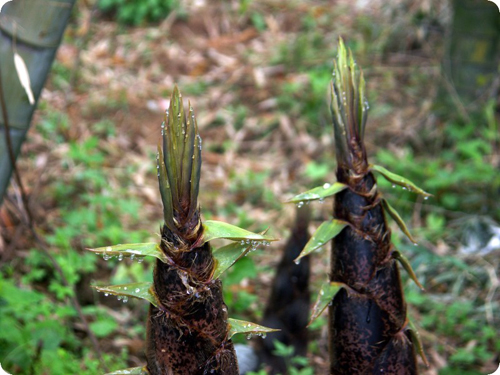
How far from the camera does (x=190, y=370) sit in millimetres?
738

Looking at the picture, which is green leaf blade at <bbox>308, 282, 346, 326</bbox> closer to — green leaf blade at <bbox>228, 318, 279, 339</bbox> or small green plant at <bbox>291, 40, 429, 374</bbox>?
small green plant at <bbox>291, 40, 429, 374</bbox>

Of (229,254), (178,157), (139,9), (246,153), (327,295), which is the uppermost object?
(178,157)

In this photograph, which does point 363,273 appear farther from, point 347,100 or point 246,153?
point 246,153

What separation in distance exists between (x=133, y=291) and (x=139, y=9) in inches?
214

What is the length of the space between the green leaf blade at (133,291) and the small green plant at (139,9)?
537cm

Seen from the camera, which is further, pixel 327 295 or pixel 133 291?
pixel 327 295

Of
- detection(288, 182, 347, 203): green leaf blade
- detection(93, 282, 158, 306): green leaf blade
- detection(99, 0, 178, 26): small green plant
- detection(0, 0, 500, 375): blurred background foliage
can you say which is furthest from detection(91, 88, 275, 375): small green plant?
detection(99, 0, 178, 26): small green plant

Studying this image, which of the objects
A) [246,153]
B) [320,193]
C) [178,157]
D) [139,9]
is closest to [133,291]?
[178,157]

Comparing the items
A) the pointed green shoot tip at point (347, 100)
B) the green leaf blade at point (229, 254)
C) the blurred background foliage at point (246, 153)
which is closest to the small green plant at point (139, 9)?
the blurred background foliage at point (246, 153)

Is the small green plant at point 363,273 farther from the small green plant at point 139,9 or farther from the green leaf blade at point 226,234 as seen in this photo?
the small green plant at point 139,9

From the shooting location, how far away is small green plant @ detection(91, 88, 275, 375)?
71 cm

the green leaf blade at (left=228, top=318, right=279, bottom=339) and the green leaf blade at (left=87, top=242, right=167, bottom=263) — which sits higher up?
the green leaf blade at (left=87, top=242, right=167, bottom=263)

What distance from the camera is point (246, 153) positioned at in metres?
4.45

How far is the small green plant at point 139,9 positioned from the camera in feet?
18.8
